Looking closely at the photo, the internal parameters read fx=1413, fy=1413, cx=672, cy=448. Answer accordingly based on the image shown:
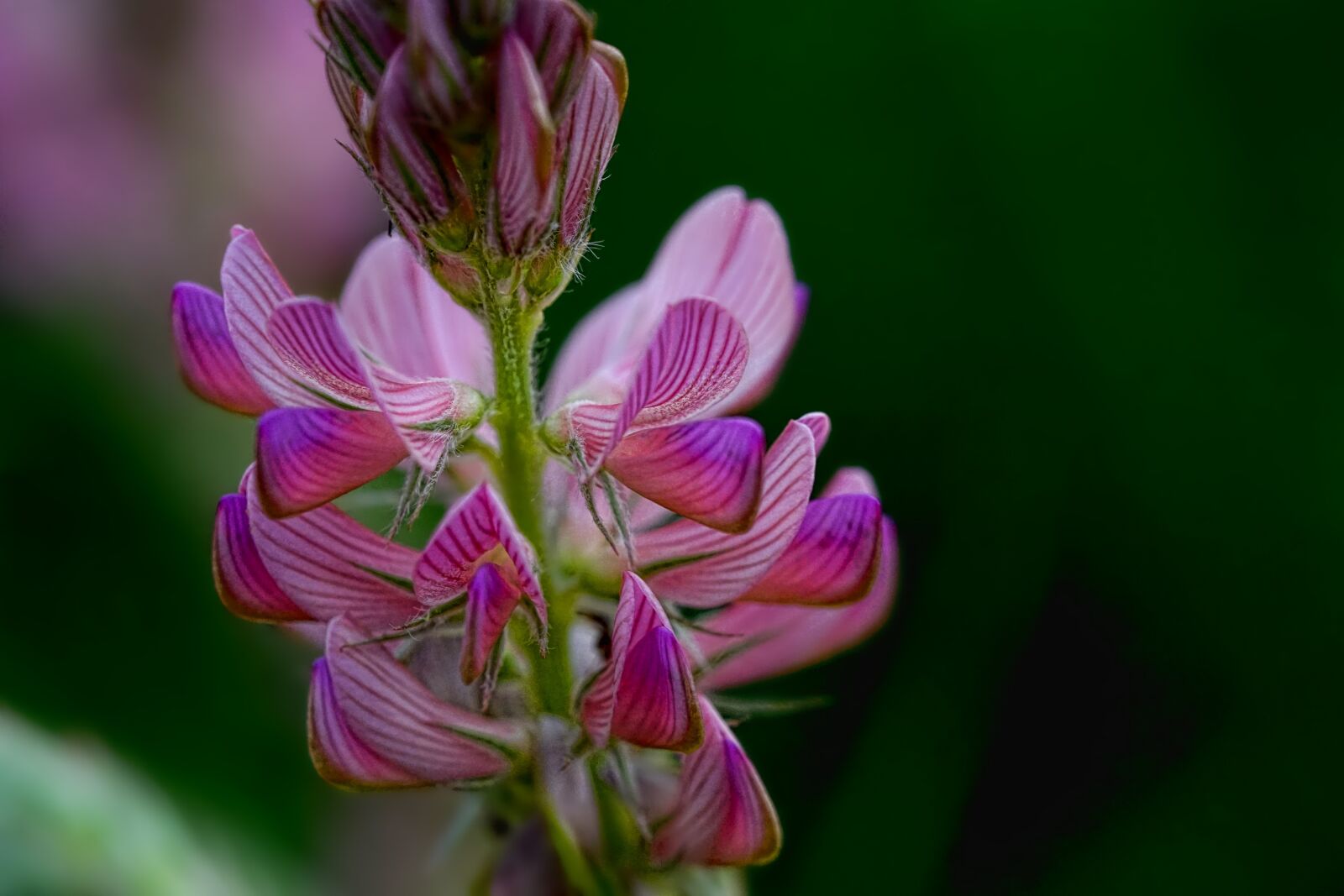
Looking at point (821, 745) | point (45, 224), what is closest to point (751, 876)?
point (821, 745)

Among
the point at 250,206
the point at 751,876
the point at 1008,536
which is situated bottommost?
the point at 751,876

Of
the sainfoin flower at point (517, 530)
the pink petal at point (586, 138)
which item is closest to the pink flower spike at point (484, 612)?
the sainfoin flower at point (517, 530)

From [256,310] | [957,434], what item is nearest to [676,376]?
[256,310]

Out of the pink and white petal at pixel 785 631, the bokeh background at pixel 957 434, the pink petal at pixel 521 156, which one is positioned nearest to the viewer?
the pink petal at pixel 521 156

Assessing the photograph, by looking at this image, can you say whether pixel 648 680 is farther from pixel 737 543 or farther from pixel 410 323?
pixel 410 323

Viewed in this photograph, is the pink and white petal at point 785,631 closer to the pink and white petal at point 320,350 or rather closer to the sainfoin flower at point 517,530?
the sainfoin flower at point 517,530

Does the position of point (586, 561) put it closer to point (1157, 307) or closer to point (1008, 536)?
point (1008, 536)

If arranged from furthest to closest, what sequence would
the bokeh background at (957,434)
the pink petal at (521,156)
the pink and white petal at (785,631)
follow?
the bokeh background at (957,434)
the pink and white petal at (785,631)
the pink petal at (521,156)
